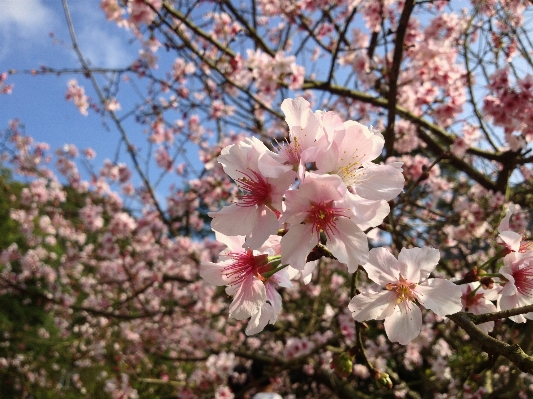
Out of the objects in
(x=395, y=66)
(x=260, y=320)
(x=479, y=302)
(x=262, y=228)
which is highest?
(x=395, y=66)

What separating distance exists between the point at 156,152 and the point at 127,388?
346cm

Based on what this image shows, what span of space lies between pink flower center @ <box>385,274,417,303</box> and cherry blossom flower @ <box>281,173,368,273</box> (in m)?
0.18

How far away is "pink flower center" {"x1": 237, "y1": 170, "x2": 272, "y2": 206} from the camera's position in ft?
2.55

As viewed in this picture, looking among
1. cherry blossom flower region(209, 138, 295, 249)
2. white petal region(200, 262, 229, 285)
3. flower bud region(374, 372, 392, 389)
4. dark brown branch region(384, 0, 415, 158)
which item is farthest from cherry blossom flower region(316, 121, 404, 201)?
dark brown branch region(384, 0, 415, 158)

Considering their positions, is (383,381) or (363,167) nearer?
(363,167)

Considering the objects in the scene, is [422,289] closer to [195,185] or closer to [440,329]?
[440,329]

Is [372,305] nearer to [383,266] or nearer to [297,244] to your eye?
[383,266]

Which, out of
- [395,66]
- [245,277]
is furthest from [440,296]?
[395,66]

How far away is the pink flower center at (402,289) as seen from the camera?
84 centimetres

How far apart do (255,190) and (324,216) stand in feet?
0.54

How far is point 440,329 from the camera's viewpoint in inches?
141

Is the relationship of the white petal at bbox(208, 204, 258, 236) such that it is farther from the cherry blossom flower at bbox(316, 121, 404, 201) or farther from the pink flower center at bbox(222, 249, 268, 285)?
the cherry blossom flower at bbox(316, 121, 404, 201)

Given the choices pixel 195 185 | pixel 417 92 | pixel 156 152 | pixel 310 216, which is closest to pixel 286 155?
pixel 310 216

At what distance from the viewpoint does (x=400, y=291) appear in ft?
2.78
